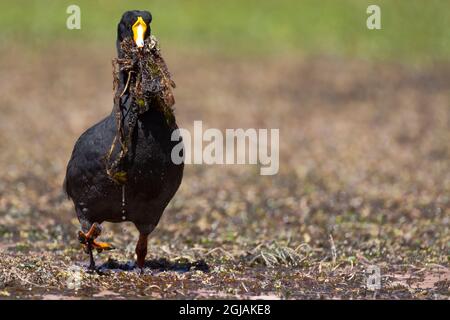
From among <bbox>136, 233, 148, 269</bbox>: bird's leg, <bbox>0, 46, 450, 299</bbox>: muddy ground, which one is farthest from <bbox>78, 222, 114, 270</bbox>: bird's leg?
<bbox>136, 233, 148, 269</bbox>: bird's leg

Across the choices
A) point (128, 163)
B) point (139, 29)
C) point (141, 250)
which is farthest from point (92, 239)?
point (139, 29)

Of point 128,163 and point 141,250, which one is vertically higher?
point 128,163

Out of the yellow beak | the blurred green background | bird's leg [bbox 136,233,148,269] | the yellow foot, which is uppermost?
the blurred green background

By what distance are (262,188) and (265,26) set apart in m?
16.6

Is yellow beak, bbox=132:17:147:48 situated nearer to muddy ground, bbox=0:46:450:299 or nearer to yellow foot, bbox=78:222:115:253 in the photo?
yellow foot, bbox=78:222:115:253

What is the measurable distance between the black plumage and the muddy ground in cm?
60

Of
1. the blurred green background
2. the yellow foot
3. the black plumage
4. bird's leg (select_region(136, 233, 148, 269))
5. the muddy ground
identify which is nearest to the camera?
the black plumage

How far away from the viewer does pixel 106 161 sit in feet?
26.5

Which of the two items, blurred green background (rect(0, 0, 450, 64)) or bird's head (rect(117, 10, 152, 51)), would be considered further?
blurred green background (rect(0, 0, 450, 64))

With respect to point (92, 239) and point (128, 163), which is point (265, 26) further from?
point (128, 163)

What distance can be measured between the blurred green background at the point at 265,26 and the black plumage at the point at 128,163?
19.6 metres

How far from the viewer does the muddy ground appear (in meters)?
8.48

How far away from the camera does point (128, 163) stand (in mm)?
8047

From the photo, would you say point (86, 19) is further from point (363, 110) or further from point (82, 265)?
point (82, 265)
